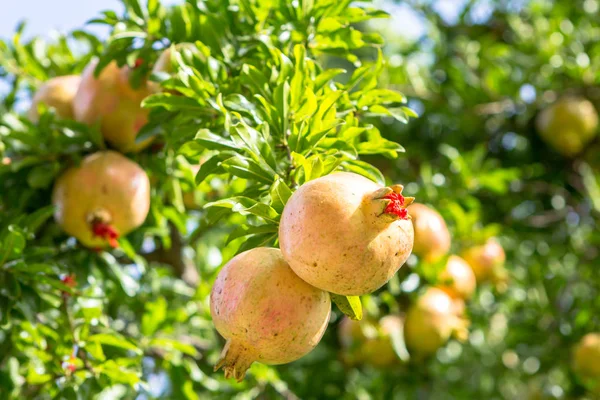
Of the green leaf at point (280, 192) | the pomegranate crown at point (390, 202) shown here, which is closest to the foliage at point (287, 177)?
the green leaf at point (280, 192)

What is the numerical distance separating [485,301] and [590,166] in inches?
33.7

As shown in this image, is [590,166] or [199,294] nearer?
[199,294]

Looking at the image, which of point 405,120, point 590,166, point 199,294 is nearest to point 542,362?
point 590,166

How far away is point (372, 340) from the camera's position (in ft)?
8.72

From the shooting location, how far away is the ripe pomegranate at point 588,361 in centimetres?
296

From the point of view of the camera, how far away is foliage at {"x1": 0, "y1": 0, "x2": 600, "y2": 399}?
1562 millimetres

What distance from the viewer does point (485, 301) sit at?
3.67 metres

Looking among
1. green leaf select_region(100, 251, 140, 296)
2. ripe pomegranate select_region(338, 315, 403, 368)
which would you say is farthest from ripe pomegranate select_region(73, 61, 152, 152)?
ripe pomegranate select_region(338, 315, 403, 368)

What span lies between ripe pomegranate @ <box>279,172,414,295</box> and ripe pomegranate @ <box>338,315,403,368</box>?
1.38 m

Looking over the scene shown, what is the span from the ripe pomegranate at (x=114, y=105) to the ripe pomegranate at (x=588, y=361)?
2051 mm

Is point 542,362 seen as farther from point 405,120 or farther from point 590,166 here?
point 405,120

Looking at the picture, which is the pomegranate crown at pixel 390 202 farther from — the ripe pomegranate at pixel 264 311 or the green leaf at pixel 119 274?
the green leaf at pixel 119 274

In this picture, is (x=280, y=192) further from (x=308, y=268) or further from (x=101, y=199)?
(x=101, y=199)

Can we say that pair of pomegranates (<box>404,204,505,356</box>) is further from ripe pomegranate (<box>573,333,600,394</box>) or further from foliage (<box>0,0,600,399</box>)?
ripe pomegranate (<box>573,333,600,394</box>)
